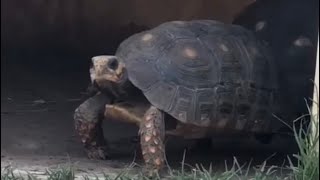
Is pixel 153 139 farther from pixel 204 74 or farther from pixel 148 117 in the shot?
pixel 204 74

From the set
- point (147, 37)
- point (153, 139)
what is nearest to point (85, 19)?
point (147, 37)

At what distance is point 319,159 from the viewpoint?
10.4ft

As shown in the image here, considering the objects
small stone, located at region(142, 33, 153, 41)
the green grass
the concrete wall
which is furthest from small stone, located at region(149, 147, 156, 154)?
the concrete wall

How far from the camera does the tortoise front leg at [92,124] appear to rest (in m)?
4.05

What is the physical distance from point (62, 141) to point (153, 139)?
97cm

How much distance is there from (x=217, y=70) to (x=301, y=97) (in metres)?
0.64

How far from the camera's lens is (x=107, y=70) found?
381cm

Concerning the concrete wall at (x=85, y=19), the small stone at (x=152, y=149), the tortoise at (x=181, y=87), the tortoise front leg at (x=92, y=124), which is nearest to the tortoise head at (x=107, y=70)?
the tortoise at (x=181, y=87)

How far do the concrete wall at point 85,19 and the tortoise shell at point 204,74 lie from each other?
5.95 ft

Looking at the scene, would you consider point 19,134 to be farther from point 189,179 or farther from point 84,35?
point 84,35

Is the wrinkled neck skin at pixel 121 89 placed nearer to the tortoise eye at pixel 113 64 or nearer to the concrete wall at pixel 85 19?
the tortoise eye at pixel 113 64

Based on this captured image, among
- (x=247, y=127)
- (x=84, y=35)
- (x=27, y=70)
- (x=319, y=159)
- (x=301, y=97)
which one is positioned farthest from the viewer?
(x=84, y=35)

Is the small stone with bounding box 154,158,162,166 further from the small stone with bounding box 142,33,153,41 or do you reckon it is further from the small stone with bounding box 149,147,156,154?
the small stone with bounding box 142,33,153,41

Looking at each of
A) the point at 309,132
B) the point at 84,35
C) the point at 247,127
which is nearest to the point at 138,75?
the point at 247,127
